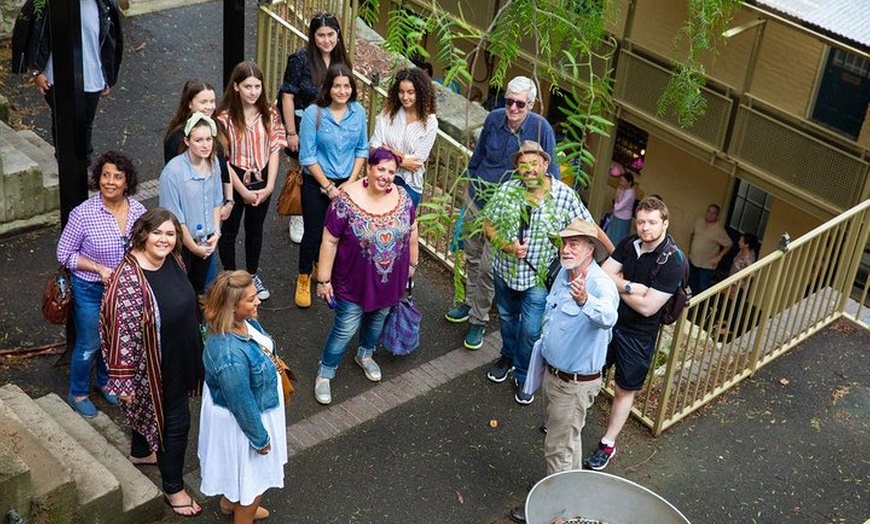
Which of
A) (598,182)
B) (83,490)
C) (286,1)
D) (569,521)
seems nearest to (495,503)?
(569,521)

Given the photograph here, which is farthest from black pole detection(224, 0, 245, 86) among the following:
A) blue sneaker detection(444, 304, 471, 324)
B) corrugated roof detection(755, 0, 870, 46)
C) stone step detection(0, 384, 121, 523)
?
corrugated roof detection(755, 0, 870, 46)

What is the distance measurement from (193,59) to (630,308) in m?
6.81

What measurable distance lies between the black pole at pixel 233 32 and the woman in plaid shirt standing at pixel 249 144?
1067mm

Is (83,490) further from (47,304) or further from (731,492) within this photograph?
(731,492)

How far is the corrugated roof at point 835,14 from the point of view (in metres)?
11.5

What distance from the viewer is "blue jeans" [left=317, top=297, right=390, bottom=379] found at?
7273 millimetres

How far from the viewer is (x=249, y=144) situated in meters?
7.85

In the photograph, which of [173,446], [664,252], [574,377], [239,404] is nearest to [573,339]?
[574,377]

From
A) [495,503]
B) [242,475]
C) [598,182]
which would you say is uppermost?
[242,475]

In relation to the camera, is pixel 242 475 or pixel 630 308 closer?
pixel 242 475

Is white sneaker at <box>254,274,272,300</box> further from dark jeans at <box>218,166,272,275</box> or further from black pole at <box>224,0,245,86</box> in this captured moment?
black pole at <box>224,0,245,86</box>

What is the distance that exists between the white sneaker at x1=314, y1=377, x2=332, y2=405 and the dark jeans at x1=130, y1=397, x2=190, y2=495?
124 cm

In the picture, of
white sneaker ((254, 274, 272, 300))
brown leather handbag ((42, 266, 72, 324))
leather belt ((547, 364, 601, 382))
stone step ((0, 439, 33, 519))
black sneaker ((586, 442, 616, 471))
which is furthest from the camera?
white sneaker ((254, 274, 272, 300))

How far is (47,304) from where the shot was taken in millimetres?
6703
